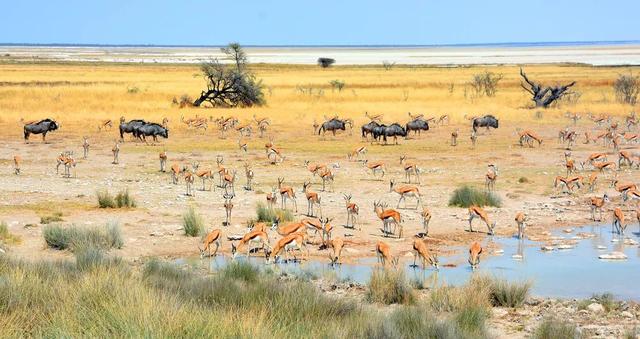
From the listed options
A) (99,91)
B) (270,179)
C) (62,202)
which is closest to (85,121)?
(99,91)

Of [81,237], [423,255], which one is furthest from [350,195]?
[81,237]

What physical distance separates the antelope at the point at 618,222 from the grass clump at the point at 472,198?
3007mm

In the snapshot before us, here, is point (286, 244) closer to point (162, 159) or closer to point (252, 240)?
point (252, 240)

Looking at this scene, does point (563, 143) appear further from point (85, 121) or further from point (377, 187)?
point (85, 121)

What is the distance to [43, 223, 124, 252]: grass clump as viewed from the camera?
1476 cm

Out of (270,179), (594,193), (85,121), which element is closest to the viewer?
(594,193)

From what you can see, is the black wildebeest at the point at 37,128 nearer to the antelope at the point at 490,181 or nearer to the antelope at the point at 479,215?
the antelope at the point at 490,181

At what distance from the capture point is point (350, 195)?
18.6 m

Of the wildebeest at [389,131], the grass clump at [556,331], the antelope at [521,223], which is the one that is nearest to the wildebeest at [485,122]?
the wildebeest at [389,131]

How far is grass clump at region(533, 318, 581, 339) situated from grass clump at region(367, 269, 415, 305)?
2.34 meters

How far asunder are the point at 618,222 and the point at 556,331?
920 cm

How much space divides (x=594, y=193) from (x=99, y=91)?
131 ft

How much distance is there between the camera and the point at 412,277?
13156mm

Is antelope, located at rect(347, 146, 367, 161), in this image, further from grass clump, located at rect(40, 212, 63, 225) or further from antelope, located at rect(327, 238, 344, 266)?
antelope, located at rect(327, 238, 344, 266)
